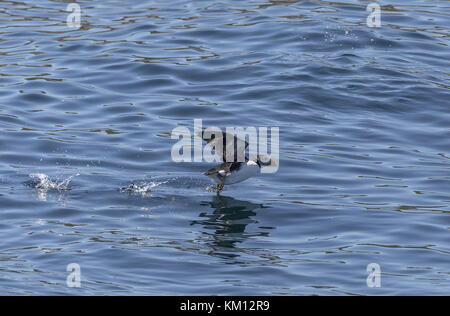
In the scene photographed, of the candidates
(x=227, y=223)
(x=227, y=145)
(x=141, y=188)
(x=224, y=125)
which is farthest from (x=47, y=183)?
(x=224, y=125)

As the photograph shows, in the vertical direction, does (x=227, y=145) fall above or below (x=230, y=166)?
above

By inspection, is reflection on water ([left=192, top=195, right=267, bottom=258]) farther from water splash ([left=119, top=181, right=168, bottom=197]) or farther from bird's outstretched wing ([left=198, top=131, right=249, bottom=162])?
water splash ([left=119, top=181, right=168, bottom=197])

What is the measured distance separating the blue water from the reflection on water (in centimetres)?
4

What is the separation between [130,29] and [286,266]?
11.2 m

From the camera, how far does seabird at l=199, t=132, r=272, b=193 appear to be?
13391mm

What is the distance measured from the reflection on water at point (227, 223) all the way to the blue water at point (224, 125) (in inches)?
1.4

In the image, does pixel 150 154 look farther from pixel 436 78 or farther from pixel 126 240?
pixel 436 78

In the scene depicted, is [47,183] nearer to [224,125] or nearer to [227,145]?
[227,145]

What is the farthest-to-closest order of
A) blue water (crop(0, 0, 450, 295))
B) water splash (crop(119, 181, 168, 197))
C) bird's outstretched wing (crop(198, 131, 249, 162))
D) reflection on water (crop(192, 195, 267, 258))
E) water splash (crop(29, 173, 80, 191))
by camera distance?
water splash (crop(29, 173, 80, 191)), water splash (crop(119, 181, 168, 197)), bird's outstretched wing (crop(198, 131, 249, 162)), reflection on water (crop(192, 195, 267, 258)), blue water (crop(0, 0, 450, 295))

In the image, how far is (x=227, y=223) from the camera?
42.8ft

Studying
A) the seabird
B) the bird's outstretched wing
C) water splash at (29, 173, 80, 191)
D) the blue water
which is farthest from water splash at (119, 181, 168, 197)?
the bird's outstretched wing

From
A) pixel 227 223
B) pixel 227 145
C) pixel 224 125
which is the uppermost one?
pixel 227 145

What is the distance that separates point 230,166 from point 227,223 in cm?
83
